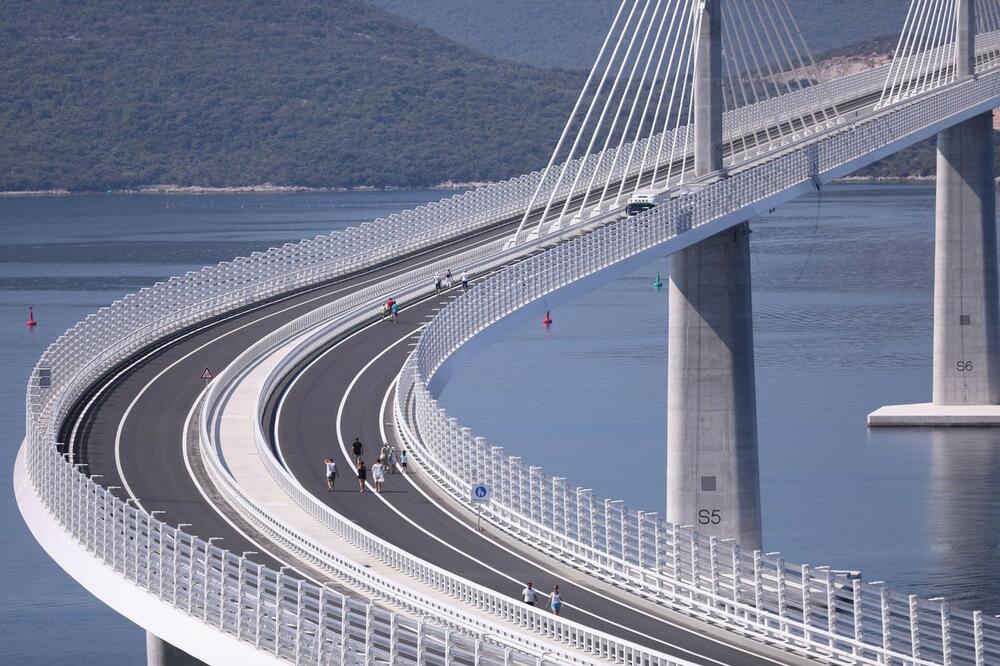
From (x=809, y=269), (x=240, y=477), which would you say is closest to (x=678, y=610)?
(x=240, y=477)

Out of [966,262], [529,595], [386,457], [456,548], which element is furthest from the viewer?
[966,262]

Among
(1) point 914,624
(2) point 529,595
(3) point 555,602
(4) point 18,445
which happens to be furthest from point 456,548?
(4) point 18,445

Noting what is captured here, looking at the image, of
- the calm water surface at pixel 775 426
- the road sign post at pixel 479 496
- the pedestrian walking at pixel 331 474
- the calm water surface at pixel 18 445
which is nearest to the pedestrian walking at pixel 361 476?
the pedestrian walking at pixel 331 474

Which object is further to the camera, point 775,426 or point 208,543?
point 775,426

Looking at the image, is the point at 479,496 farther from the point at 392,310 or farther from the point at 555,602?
the point at 392,310

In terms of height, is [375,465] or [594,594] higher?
[375,465]

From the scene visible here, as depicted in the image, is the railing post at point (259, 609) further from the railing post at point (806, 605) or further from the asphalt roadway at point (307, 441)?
the railing post at point (806, 605)

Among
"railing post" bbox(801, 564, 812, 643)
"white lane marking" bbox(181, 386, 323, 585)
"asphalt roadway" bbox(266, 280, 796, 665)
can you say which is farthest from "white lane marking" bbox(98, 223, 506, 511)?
"railing post" bbox(801, 564, 812, 643)

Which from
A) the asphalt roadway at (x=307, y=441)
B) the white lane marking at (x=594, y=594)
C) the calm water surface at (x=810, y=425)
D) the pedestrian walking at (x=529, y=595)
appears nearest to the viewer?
the white lane marking at (x=594, y=594)
